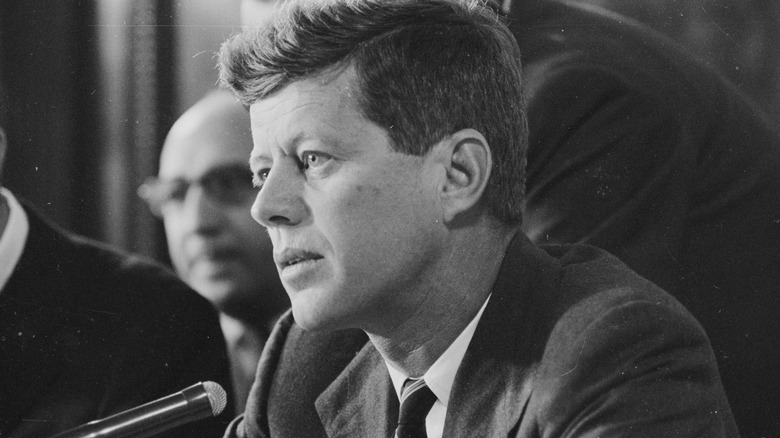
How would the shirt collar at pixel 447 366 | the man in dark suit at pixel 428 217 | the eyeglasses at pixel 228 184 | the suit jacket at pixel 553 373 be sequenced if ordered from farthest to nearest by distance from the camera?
the eyeglasses at pixel 228 184 < the shirt collar at pixel 447 366 < the man in dark suit at pixel 428 217 < the suit jacket at pixel 553 373

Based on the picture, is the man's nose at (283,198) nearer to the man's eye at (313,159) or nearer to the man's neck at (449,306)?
the man's eye at (313,159)

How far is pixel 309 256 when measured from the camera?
52.7 inches

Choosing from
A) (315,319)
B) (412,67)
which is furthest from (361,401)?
(412,67)

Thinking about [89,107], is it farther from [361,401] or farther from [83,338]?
[361,401]

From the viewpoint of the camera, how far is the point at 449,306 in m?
1.40

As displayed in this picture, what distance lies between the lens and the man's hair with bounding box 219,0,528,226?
1.31 metres

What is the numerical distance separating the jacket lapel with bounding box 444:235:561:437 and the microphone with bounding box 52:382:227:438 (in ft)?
1.19

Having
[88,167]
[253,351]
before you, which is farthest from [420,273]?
[88,167]

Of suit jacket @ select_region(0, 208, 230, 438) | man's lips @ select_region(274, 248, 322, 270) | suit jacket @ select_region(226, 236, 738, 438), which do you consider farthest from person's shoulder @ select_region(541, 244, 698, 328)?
suit jacket @ select_region(0, 208, 230, 438)

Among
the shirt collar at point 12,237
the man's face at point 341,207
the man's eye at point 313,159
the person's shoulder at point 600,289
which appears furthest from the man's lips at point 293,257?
the shirt collar at point 12,237

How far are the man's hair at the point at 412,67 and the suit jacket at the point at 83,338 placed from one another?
0.53 m

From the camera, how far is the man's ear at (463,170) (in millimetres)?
1339

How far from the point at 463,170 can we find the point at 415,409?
0.40m

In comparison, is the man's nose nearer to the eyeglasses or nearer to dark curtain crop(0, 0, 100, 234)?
the eyeglasses
